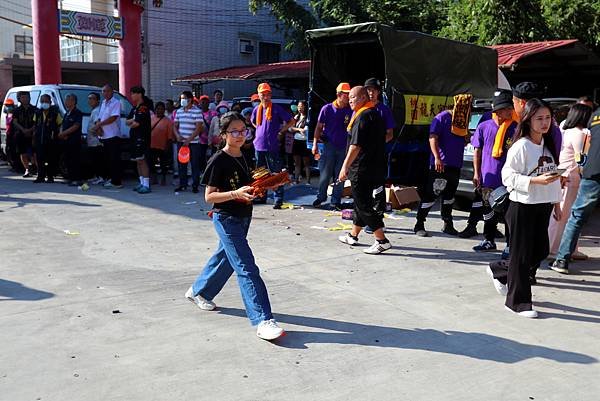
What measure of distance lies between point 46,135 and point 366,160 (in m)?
7.75

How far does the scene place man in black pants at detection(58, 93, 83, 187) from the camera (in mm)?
11883

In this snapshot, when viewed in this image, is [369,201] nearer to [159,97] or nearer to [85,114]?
[85,114]

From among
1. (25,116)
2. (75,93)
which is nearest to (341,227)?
(75,93)

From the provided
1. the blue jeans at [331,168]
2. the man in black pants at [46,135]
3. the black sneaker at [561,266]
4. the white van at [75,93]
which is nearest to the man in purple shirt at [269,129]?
the blue jeans at [331,168]

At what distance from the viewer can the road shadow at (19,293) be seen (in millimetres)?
5473

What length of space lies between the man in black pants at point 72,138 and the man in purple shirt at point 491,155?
308 inches

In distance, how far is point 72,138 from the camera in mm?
11984

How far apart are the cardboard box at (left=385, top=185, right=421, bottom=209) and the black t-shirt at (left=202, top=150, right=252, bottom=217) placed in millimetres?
5584

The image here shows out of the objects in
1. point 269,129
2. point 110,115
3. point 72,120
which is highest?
point 110,115

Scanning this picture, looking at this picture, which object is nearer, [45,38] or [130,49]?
[45,38]

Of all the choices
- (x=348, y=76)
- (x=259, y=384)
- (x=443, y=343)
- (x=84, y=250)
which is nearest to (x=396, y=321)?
(x=443, y=343)

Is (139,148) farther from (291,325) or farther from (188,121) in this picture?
(291,325)

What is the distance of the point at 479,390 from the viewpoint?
12.8 feet

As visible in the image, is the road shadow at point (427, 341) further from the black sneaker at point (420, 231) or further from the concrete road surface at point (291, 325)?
the black sneaker at point (420, 231)
